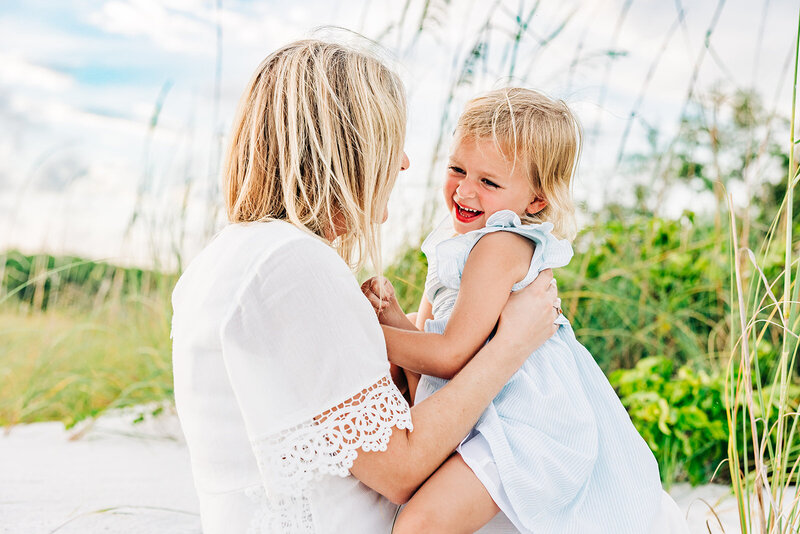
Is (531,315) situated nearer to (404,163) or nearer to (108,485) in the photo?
(404,163)

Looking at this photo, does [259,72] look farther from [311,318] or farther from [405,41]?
[405,41]

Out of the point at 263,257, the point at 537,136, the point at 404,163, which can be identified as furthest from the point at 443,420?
the point at 537,136

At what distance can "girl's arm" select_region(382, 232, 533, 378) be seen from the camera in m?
1.41

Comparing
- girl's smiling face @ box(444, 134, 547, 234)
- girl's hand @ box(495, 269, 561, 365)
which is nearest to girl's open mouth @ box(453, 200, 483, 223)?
girl's smiling face @ box(444, 134, 547, 234)

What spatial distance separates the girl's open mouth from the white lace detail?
70cm

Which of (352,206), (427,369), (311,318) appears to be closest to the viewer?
(311,318)

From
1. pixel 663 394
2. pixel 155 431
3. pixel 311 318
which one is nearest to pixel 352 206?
pixel 311 318

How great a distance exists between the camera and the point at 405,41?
9.19 ft

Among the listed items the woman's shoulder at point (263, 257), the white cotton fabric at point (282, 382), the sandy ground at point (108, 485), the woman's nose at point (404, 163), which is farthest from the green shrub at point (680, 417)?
the woman's shoulder at point (263, 257)

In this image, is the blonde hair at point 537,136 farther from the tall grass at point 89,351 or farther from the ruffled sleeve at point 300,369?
the tall grass at point 89,351

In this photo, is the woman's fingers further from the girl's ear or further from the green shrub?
the green shrub

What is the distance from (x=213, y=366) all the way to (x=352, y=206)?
14.4 inches

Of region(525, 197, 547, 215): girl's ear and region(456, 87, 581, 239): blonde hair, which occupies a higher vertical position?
region(456, 87, 581, 239): blonde hair

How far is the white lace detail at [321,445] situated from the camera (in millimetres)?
1113
